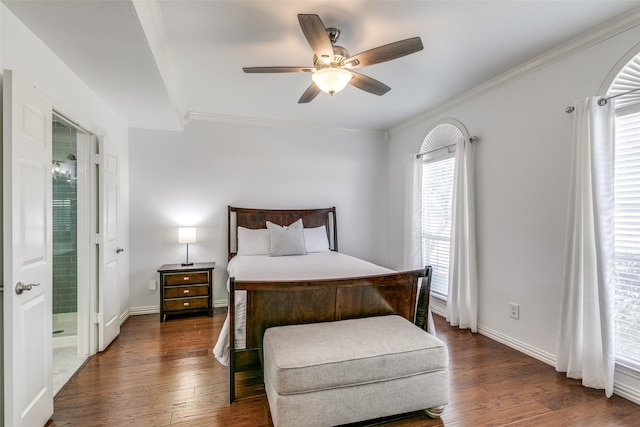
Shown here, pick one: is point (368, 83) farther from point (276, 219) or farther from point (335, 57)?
point (276, 219)

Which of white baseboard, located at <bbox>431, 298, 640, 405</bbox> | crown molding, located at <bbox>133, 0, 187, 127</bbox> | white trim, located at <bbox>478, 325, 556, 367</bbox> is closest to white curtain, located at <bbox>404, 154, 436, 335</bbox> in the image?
white baseboard, located at <bbox>431, 298, 640, 405</bbox>

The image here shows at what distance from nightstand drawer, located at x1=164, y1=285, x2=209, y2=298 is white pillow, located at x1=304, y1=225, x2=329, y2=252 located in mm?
1434

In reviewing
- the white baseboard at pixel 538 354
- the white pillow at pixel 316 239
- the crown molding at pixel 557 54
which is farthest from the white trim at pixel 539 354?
the crown molding at pixel 557 54

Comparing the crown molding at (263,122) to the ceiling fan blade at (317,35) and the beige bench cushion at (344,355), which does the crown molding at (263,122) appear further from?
the beige bench cushion at (344,355)

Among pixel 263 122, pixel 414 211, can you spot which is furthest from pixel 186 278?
pixel 414 211

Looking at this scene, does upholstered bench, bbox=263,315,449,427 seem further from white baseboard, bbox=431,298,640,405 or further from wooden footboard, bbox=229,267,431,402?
white baseboard, bbox=431,298,640,405

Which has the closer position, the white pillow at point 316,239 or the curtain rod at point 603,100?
the curtain rod at point 603,100

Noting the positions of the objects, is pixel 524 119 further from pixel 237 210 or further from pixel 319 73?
pixel 237 210

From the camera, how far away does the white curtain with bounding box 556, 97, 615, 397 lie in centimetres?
210

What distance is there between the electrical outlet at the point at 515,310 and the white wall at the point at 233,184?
→ 7.37ft

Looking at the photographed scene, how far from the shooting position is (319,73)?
6.82 ft

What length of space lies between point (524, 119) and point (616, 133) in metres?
0.72

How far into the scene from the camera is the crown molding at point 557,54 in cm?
206

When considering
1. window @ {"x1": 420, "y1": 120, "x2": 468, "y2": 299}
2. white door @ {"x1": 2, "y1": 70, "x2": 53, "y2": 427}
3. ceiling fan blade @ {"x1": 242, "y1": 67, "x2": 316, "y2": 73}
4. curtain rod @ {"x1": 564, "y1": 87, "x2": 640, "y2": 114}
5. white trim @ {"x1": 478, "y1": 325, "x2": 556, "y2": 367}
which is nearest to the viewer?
white door @ {"x1": 2, "y1": 70, "x2": 53, "y2": 427}
